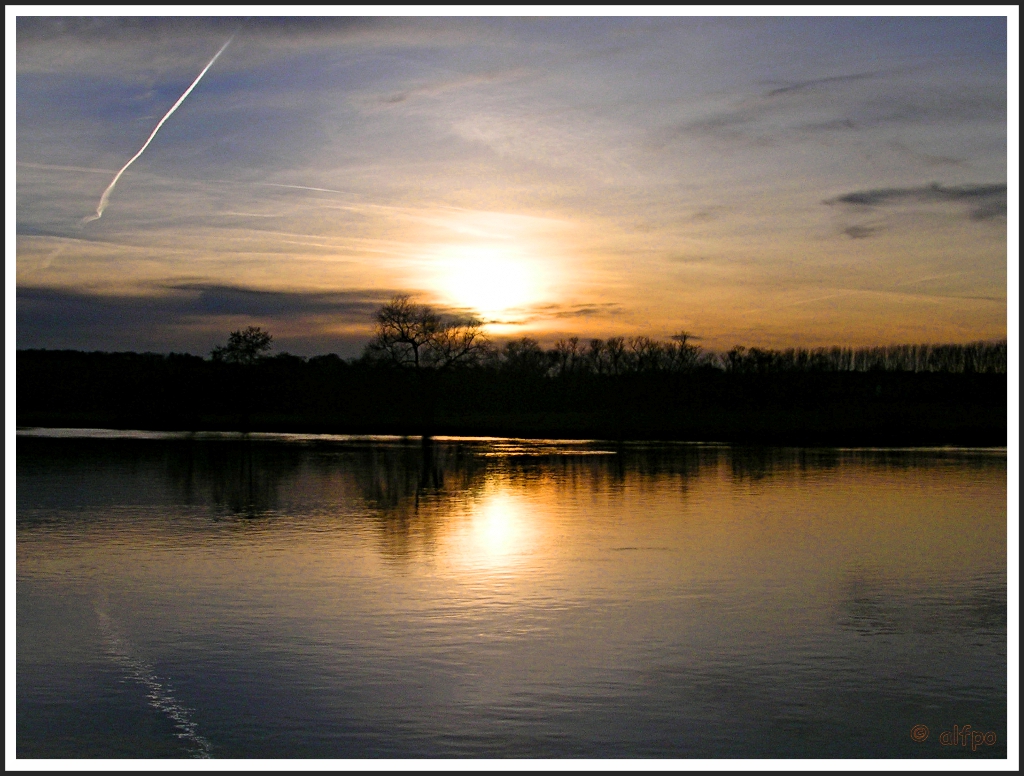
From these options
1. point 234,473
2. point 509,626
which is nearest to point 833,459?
point 234,473

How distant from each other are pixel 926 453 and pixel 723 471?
47.5 feet

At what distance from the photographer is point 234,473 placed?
30.2 meters

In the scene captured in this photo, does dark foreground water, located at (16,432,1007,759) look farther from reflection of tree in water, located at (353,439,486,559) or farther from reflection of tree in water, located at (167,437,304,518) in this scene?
reflection of tree in water, located at (167,437,304,518)

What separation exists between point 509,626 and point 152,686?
3868 mm

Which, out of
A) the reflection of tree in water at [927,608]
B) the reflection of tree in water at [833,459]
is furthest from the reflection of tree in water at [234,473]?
the reflection of tree in water at [833,459]

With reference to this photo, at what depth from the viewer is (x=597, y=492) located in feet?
82.4

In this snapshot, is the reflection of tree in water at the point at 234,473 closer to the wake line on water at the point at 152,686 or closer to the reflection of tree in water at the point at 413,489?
the reflection of tree in water at the point at 413,489

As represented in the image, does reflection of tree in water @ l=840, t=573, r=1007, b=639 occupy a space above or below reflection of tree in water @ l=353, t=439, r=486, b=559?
below

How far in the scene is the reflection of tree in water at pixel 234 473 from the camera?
75.0 ft

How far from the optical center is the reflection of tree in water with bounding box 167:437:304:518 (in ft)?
75.0

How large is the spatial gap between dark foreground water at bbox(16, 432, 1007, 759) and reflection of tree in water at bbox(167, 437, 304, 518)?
353mm

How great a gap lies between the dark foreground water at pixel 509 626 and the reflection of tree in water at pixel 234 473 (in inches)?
13.9

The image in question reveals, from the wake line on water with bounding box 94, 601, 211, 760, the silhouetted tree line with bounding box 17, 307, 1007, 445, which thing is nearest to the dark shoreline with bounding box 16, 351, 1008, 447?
the silhouetted tree line with bounding box 17, 307, 1007, 445

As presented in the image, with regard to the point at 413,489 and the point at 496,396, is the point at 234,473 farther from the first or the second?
the point at 496,396
